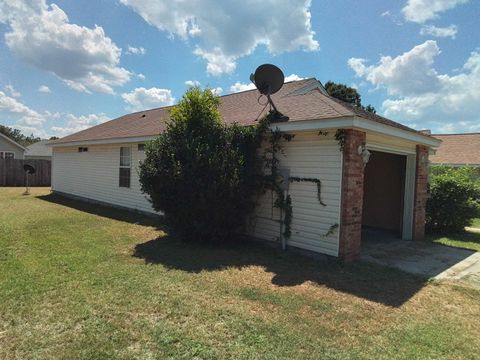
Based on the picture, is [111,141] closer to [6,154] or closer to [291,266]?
[291,266]

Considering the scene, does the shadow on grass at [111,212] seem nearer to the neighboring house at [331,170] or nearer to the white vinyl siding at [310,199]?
the neighboring house at [331,170]

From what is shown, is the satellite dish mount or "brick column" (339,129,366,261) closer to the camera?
"brick column" (339,129,366,261)

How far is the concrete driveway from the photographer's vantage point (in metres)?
6.20

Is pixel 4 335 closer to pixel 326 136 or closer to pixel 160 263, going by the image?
pixel 160 263

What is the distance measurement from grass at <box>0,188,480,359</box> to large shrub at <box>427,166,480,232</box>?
5572mm

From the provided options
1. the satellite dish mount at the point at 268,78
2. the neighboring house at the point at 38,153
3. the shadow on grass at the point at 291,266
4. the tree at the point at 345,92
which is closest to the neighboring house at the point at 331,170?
the shadow on grass at the point at 291,266

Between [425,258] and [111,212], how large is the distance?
955 centimetres

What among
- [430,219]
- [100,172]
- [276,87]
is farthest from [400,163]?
[100,172]

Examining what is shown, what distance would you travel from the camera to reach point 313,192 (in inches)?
272

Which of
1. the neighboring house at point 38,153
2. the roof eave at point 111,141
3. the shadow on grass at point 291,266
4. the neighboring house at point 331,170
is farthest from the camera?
the neighboring house at point 38,153

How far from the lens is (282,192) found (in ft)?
24.3

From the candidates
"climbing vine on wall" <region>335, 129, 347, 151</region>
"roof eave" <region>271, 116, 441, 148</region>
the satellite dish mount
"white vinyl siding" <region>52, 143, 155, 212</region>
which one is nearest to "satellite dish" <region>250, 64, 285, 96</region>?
the satellite dish mount

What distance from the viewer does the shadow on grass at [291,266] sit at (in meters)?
5.23

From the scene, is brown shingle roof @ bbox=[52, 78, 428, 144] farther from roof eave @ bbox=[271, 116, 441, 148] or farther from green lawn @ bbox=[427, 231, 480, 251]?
green lawn @ bbox=[427, 231, 480, 251]
